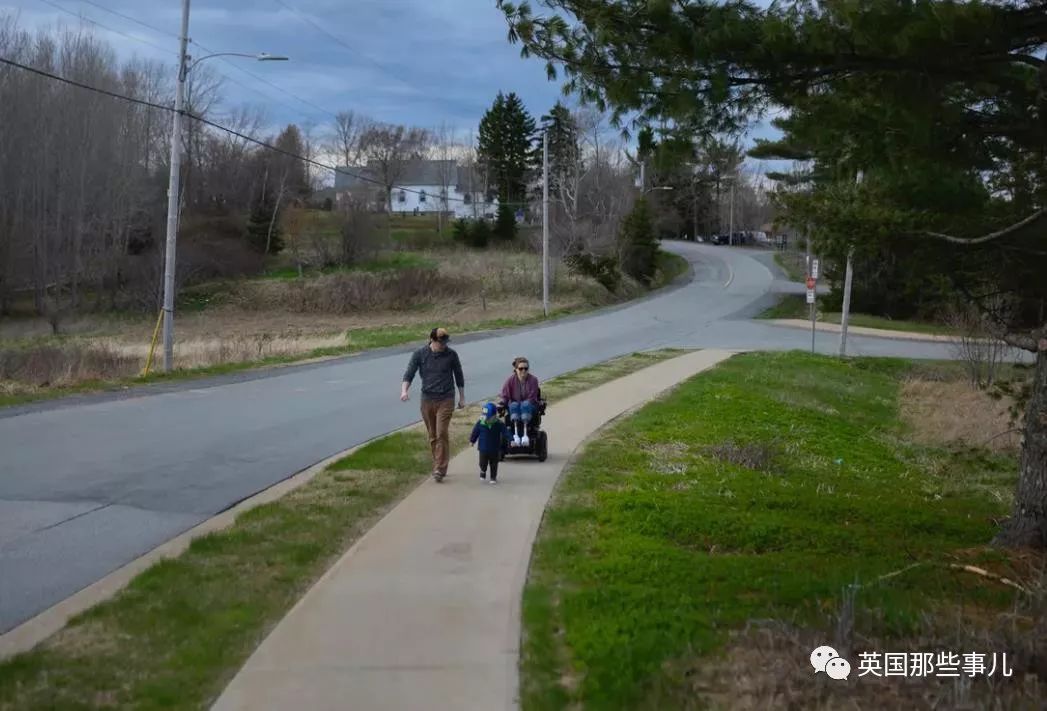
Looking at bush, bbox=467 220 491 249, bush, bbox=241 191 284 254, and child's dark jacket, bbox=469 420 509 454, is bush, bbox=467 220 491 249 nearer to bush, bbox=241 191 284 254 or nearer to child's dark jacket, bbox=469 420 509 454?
bush, bbox=241 191 284 254

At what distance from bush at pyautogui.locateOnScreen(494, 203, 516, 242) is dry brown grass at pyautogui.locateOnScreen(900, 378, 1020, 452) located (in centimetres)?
5186

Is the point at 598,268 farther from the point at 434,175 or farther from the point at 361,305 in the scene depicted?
the point at 434,175

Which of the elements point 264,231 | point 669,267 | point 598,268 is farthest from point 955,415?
point 264,231

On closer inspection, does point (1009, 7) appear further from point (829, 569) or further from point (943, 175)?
point (829, 569)

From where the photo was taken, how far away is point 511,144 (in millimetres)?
87625

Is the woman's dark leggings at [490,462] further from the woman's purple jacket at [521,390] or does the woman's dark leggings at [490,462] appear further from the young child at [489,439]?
the woman's purple jacket at [521,390]

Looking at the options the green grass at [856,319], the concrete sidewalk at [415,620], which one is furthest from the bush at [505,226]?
the concrete sidewalk at [415,620]

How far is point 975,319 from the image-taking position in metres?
21.2

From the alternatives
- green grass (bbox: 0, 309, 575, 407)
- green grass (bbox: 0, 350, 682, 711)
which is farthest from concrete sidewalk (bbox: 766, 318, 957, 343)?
green grass (bbox: 0, 350, 682, 711)

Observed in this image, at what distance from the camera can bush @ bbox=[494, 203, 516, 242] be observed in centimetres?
7756

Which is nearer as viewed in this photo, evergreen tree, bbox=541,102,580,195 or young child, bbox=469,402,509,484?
young child, bbox=469,402,509,484

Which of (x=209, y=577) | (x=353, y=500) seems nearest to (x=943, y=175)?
(x=353, y=500)

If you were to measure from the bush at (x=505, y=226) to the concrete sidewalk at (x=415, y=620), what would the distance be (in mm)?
68084

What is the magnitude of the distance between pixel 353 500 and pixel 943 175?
6.52 meters
